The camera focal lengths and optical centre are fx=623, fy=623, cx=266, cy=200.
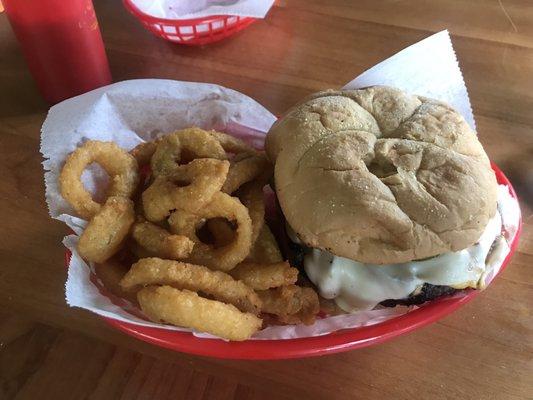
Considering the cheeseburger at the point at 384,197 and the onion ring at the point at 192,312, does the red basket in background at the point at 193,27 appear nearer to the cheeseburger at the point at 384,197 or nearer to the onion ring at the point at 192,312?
the cheeseburger at the point at 384,197

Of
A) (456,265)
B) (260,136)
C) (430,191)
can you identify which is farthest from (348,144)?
(260,136)

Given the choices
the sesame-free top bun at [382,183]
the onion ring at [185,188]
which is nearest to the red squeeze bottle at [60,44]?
the onion ring at [185,188]

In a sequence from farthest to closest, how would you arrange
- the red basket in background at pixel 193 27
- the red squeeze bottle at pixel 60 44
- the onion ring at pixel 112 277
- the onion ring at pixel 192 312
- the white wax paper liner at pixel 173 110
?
the red basket in background at pixel 193 27 → the red squeeze bottle at pixel 60 44 → the white wax paper liner at pixel 173 110 → the onion ring at pixel 112 277 → the onion ring at pixel 192 312

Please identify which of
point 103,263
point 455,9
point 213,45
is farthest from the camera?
point 455,9

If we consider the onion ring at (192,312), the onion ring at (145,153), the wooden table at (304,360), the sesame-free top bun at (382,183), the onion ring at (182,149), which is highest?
the sesame-free top bun at (382,183)

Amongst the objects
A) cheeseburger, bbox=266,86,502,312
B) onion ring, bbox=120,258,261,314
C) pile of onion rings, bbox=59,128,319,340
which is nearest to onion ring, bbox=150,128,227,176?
pile of onion rings, bbox=59,128,319,340

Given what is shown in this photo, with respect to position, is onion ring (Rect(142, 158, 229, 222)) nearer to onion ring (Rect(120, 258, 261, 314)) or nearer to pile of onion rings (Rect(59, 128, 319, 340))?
pile of onion rings (Rect(59, 128, 319, 340))

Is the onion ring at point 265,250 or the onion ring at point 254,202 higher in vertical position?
the onion ring at point 254,202

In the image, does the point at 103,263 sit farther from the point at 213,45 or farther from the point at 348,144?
the point at 213,45

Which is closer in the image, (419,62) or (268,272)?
(268,272)
